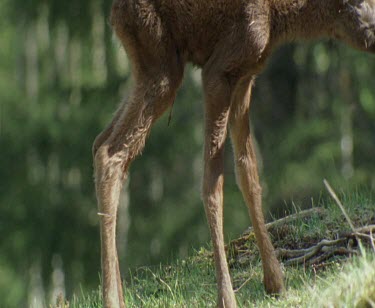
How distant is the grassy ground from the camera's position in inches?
153

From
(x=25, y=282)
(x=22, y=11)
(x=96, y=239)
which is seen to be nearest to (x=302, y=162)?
(x=96, y=239)

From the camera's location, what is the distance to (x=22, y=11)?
18.4 m

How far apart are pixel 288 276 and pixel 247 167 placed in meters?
0.82

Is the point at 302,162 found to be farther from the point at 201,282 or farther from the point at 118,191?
the point at 118,191

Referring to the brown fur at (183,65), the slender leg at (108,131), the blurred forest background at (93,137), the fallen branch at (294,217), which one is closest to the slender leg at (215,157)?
the brown fur at (183,65)

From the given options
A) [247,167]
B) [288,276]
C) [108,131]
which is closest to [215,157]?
[247,167]

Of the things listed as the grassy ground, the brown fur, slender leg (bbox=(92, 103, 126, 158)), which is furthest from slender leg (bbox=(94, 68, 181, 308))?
the grassy ground

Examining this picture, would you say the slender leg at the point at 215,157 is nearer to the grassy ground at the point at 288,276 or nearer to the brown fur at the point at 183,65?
the brown fur at the point at 183,65

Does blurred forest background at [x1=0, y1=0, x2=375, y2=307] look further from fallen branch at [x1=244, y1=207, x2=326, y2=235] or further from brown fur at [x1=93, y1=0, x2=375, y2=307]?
brown fur at [x1=93, y1=0, x2=375, y2=307]

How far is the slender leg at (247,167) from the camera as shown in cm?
564

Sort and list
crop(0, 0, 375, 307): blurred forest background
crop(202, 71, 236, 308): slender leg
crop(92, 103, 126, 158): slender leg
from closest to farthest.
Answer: crop(202, 71, 236, 308): slender leg
crop(92, 103, 126, 158): slender leg
crop(0, 0, 375, 307): blurred forest background

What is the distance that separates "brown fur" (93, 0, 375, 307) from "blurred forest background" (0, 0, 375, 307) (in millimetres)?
8478

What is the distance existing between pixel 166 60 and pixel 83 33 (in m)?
13.1

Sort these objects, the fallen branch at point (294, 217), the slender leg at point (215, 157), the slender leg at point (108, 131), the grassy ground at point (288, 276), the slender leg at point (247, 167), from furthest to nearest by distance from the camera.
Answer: the fallen branch at point (294, 217) → the slender leg at point (247, 167) → the slender leg at point (108, 131) → the slender leg at point (215, 157) → the grassy ground at point (288, 276)
